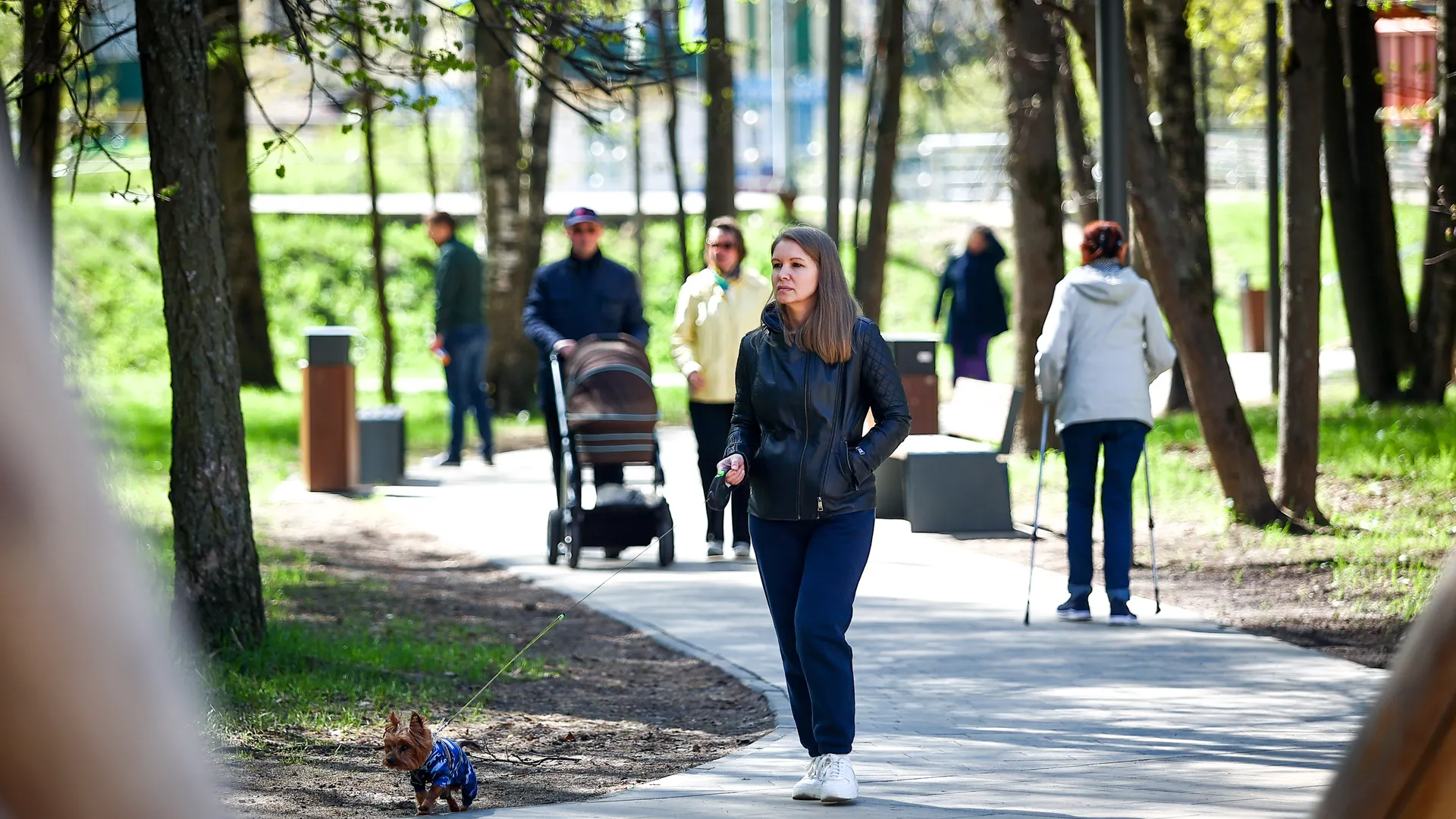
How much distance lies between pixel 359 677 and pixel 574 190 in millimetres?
37195

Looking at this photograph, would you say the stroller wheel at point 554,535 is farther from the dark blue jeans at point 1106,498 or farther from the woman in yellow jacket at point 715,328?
the dark blue jeans at point 1106,498

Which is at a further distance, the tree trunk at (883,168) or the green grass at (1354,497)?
the tree trunk at (883,168)

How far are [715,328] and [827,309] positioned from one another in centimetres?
474

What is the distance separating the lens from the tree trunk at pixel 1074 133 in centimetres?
1389

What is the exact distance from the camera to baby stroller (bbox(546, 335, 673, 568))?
33.1ft

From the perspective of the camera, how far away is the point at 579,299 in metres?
10.8

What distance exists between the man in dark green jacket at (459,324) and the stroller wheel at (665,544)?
5.26 metres

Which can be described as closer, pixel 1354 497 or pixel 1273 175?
pixel 1354 497

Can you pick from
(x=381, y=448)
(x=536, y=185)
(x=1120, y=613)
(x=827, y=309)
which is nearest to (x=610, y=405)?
(x=1120, y=613)

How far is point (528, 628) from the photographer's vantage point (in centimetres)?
872

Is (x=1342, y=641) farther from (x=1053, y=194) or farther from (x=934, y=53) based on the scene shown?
(x=934, y=53)

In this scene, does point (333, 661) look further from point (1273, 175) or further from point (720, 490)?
point (1273, 175)

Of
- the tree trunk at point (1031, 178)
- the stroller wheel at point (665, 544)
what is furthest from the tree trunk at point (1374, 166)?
the stroller wheel at point (665, 544)

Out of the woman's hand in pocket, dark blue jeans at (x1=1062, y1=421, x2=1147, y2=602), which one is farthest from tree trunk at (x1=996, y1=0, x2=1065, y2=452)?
the woman's hand in pocket
